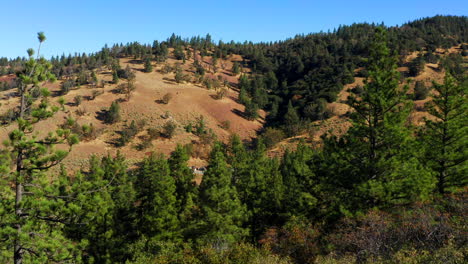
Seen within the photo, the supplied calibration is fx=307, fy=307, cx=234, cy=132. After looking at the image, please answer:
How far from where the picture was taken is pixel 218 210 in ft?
84.8

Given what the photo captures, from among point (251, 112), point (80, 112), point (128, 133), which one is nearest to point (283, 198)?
point (128, 133)

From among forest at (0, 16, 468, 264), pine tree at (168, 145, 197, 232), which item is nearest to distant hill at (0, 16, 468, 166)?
pine tree at (168, 145, 197, 232)

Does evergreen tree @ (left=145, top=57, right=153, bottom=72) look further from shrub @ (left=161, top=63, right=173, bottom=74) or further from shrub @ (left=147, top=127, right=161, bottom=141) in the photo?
shrub @ (left=147, top=127, right=161, bottom=141)

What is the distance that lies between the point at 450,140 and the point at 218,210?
18567 mm

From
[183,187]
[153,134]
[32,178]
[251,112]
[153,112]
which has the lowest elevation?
[153,134]

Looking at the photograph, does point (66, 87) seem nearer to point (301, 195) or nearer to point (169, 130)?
point (169, 130)

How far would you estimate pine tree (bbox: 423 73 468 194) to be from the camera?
70.7 feet

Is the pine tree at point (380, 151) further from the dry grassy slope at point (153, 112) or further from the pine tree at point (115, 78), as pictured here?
the pine tree at point (115, 78)

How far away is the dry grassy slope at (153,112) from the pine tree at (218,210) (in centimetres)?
4783

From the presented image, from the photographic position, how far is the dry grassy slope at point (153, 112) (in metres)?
75.7

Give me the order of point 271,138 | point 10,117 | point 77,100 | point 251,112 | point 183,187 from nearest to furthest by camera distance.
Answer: point 10,117 → point 183,187 → point 271,138 → point 77,100 → point 251,112

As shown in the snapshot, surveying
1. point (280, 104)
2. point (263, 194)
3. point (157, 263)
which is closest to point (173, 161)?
point (263, 194)

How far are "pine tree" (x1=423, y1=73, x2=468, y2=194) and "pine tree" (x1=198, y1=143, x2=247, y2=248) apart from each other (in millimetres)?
15365

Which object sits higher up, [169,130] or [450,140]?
[450,140]
